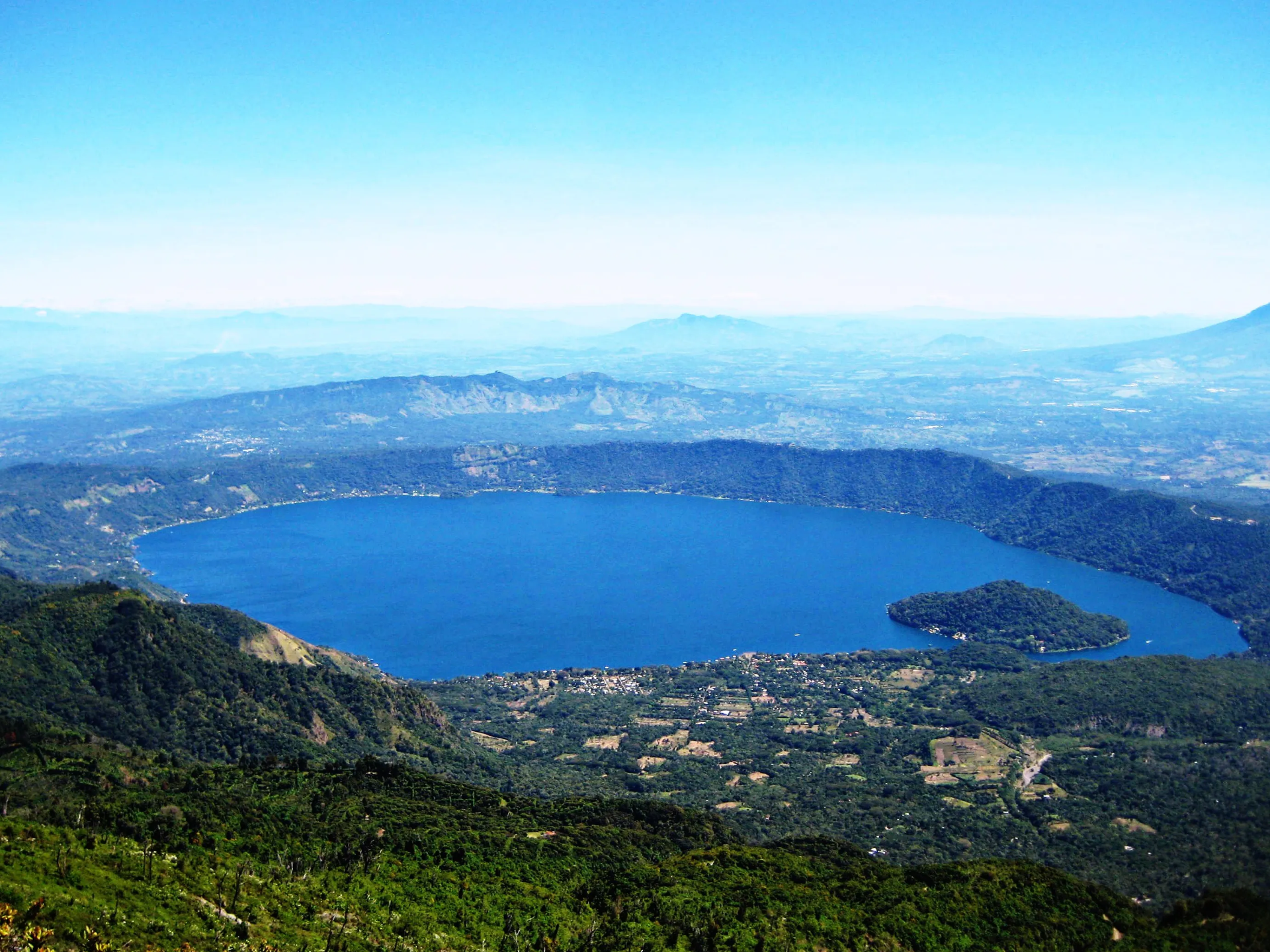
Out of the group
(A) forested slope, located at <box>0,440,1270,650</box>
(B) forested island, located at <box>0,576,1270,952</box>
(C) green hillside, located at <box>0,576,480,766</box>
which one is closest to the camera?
(B) forested island, located at <box>0,576,1270,952</box>

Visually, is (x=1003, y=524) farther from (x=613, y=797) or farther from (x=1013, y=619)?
(x=613, y=797)

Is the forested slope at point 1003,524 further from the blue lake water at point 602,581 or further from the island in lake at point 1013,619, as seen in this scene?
the island in lake at point 1013,619

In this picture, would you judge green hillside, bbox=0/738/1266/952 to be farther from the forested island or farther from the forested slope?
the forested slope

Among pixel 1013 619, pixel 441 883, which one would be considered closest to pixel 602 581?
pixel 1013 619

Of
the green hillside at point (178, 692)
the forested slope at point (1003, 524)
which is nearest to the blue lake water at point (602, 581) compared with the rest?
the forested slope at point (1003, 524)

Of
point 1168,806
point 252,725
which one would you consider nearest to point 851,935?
point 1168,806

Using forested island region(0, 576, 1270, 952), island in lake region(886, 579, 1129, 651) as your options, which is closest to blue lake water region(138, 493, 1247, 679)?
island in lake region(886, 579, 1129, 651)
